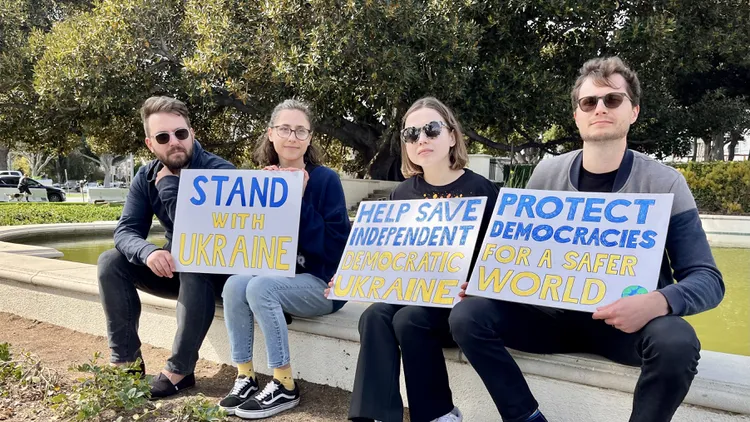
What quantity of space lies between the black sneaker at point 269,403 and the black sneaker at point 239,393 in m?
0.06

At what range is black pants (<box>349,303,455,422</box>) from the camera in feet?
7.35

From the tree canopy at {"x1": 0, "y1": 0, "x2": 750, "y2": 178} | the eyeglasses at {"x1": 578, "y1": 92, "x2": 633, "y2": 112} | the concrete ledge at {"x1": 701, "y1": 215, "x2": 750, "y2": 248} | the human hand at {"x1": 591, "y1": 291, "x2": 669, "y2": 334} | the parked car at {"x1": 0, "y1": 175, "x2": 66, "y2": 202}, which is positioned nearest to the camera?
the human hand at {"x1": 591, "y1": 291, "x2": 669, "y2": 334}

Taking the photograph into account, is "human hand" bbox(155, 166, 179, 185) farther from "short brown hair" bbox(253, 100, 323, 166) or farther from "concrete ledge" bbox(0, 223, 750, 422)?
"concrete ledge" bbox(0, 223, 750, 422)

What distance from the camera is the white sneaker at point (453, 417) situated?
2.28m

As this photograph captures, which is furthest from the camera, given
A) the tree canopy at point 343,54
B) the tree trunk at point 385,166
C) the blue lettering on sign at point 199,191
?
the tree trunk at point 385,166

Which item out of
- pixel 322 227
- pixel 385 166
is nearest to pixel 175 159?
pixel 322 227

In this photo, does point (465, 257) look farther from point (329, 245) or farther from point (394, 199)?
point (329, 245)

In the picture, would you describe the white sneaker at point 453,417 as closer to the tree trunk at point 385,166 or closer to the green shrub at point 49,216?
the green shrub at point 49,216

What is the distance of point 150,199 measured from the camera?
3256 mm

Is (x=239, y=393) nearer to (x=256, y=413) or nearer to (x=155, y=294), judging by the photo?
(x=256, y=413)

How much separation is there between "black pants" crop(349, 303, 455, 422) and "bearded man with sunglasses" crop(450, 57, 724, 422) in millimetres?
182

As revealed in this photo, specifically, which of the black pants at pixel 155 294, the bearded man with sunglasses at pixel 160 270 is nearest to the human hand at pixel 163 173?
the bearded man with sunglasses at pixel 160 270

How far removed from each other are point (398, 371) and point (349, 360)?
66 cm

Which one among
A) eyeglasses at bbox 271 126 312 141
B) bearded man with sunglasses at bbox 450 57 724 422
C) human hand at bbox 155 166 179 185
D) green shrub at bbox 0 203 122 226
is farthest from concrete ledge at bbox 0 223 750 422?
green shrub at bbox 0 203 122 226
